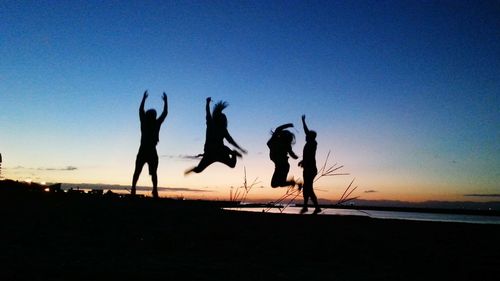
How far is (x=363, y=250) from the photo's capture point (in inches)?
142

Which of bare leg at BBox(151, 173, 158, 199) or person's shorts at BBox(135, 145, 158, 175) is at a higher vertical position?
person's shorts at BBox(135, 145, 158, 175)

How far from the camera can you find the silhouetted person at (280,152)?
9.52m

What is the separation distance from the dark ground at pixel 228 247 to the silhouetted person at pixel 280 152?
12.4ft

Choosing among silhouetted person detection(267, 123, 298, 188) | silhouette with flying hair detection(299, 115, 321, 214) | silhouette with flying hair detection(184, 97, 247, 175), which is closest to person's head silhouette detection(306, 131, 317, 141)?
silhouette with flying hair detection(299, 115, 321, 214)

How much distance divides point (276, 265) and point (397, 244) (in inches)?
67.2

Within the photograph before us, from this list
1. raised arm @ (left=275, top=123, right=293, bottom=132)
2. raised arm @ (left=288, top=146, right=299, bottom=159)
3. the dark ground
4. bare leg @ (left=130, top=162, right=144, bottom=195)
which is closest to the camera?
the dark ground

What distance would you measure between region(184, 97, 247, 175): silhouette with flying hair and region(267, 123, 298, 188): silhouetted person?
1.01 meters

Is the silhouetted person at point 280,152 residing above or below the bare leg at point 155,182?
above

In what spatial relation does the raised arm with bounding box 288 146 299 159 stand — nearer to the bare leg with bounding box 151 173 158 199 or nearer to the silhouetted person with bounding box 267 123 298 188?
the silhouetted person with bounding box 267 123 298 188

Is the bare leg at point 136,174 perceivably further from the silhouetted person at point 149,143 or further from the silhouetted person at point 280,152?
the silhouetted person at point 280,152

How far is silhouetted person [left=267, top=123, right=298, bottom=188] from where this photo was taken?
9.52 meters

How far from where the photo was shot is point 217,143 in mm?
8875

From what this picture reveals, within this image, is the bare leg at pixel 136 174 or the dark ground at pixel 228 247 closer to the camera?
the dark ground at pixel 228 247

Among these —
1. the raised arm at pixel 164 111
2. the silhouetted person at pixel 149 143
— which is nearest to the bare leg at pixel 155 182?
the silhouetted person at pixel 149 143
